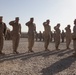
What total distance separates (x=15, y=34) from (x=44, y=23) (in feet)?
13.1

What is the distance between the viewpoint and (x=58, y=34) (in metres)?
20.2

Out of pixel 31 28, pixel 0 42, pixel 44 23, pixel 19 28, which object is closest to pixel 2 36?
pixel 0 42

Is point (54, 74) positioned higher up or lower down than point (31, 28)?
lower down

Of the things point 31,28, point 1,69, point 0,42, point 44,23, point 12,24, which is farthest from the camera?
point 44,23

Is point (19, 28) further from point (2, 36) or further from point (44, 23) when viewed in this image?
point (44, 23)

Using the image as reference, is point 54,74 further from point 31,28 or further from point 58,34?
point 58,34

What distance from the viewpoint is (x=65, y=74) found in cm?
877

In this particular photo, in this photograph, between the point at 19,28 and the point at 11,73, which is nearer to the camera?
the point at 11,73

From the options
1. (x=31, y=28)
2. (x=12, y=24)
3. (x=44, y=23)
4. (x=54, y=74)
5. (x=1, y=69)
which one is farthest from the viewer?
(x=44, y=23)

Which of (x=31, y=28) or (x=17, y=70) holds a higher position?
(x=31, y=28)

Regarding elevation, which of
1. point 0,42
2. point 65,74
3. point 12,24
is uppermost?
point 12,24

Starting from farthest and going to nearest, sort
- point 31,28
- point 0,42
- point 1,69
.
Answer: point 31,28 < point 0,42 < point 1,69

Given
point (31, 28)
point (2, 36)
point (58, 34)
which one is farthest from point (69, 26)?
point (2, 36)

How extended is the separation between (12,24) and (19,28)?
0.55 meters
